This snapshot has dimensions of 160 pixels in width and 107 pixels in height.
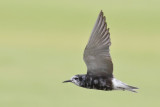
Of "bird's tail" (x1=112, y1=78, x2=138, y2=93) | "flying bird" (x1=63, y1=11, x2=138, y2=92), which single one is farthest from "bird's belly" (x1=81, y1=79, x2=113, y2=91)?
"bird's tail" (x1=112, y1=78, x2=138, y2=93)

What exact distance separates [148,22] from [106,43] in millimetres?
10251

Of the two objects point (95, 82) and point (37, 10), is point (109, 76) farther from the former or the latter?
point (37, 10)

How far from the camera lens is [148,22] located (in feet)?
62.3

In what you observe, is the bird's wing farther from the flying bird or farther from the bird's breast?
the bird's breast

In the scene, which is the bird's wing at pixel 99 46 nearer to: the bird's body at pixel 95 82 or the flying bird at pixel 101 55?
the flying bird at pixel 101 55

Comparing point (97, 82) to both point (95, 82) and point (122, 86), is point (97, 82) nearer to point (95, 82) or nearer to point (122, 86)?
point (95, 82)

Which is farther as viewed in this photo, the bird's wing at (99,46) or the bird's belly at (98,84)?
the bird's belly at (98,84)

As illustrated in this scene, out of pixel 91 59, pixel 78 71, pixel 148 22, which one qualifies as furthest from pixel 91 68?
pixel 148 22

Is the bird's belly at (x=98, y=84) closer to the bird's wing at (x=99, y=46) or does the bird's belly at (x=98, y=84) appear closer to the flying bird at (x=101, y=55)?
the flying bird at (x=101, y=55)

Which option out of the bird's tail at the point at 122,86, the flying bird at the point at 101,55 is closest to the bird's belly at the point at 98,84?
the flying bird at the point at 101,55

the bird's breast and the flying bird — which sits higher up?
the flying bird

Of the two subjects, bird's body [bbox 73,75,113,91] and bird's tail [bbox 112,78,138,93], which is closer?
bird's tail [bbox 112,78,138,93]

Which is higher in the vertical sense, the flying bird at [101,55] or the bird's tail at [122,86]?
the flying bird at [101,55]

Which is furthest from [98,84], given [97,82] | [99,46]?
[99,46]
